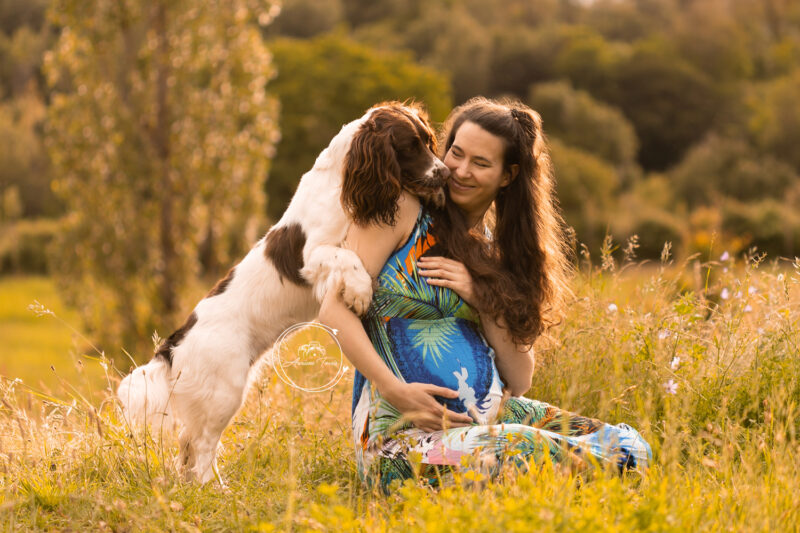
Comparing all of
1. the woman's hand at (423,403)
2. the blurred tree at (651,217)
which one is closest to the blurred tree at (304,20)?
the blurred tree at (651,217)

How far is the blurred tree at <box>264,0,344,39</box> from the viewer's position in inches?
1815

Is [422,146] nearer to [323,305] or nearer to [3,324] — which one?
[323,305]

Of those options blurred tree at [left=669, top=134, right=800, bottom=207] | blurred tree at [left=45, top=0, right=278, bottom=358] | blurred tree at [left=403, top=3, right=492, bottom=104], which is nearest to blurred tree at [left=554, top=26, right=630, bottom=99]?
blurred tree at [left=403, top=3, right=492, bottom=104]

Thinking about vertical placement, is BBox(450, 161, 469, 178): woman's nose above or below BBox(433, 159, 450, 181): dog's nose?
above

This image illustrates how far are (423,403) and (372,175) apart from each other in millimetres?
953

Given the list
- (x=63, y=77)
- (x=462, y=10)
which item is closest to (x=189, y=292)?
(x=63, y=77)

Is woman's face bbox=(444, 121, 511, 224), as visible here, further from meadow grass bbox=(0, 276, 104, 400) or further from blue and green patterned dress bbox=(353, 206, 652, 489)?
meadow grass bbox=(0, 276, 104, 400)

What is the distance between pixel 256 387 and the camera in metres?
3.84

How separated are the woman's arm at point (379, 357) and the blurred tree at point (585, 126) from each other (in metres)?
37.4

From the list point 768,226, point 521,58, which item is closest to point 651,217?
point 768,226

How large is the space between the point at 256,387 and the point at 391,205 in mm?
1454

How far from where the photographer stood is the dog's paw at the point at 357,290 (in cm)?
275

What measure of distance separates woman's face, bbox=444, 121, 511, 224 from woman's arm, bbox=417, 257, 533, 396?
36 centimetres
